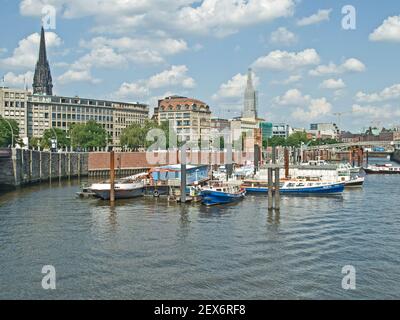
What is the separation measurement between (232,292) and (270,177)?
31841 millimetres

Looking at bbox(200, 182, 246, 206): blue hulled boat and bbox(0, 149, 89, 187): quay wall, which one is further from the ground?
bbox(0, 149, 89, 187): quay wall

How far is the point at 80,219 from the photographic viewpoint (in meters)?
46.4

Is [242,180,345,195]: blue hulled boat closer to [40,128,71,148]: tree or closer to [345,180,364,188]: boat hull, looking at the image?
[345,180,364,188]: boat hull

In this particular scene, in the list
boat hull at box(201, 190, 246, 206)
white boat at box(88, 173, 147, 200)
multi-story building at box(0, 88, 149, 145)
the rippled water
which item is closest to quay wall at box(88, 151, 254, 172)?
white boat at box(88, 173, 147, 200)

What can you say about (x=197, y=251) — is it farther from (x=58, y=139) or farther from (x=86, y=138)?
(x=58, y=139)

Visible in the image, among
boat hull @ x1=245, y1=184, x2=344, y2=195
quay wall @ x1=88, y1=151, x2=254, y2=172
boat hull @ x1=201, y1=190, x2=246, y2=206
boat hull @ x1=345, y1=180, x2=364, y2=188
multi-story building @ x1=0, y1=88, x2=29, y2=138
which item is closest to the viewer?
boat hull @ x1=201, y1=190, x2=246, y2=206

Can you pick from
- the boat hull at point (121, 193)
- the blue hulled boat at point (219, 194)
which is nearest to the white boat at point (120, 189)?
the boat hull at point (121, 193)

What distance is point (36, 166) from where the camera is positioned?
8981 cm

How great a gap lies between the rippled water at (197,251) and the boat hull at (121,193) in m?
6.16

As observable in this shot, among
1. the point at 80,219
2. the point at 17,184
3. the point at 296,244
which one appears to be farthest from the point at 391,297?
the point at 17,184

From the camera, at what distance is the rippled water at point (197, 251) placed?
85.8ft

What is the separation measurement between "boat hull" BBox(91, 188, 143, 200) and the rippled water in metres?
6.16

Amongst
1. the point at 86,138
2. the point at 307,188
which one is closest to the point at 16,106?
the point at 86,138

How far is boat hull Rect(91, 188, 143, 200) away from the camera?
203 ft
